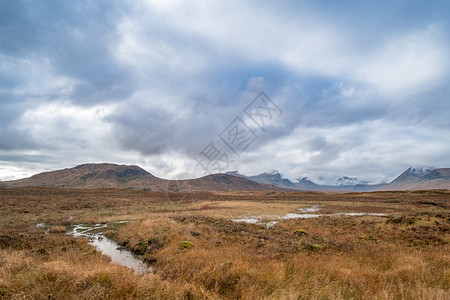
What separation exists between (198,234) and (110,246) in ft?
22.9

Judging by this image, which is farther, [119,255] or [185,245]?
[119,255]

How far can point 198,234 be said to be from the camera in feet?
61.1

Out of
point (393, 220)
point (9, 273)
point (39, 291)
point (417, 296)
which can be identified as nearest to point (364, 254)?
point (417, 296)

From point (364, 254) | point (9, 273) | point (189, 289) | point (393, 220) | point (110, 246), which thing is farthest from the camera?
point (393, 220)

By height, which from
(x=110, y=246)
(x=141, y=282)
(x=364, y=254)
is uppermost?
(x=141, y=282)

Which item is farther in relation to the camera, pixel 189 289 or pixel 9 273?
pixel 9 273

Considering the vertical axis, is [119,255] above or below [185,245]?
below

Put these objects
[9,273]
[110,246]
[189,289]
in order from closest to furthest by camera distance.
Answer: [189,289], [9,273], [110,246]

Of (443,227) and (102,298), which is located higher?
(102,298)

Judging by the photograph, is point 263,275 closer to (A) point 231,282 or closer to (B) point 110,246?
(A) point 231,282

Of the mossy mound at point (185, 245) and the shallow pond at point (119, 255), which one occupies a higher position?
the mossy mound at point (185, 245)

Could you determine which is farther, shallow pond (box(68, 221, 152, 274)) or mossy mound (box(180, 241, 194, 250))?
mossy mound (box(180, 241, 194, 250))

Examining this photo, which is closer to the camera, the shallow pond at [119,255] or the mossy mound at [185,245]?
the shallow pond at [119,255]

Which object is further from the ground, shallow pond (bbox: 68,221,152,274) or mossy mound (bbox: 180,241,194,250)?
mossy mound (bbox: 180,241,194,250)
